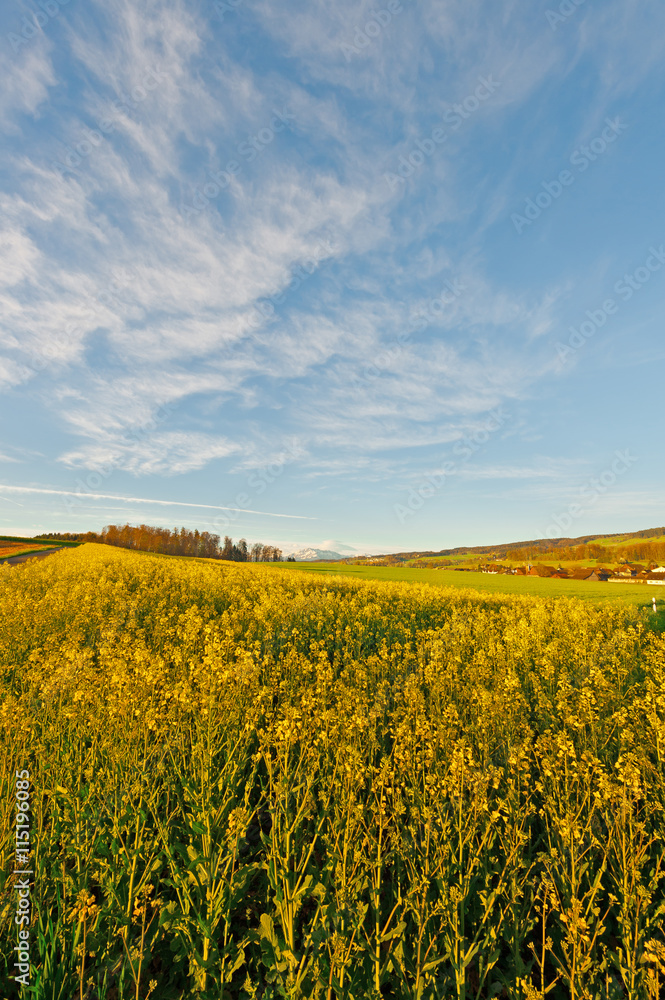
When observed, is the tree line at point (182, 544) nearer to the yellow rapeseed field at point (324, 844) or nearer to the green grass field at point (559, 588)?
the green grass field at point (559, 588)

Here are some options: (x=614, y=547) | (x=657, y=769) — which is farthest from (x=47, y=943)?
(x=614, y=547)

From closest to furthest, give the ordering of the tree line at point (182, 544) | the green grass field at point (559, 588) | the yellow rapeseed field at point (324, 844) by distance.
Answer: the yellow rapeseed field at point (324, 844)
the green grass field at point (559, 588)
the tree line at point (182, 544)

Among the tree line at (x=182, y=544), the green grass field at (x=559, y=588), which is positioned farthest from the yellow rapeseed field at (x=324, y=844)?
the tree line at (x=182, y=544)

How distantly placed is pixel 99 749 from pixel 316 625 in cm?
721

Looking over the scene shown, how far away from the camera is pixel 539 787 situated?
10.9 ft

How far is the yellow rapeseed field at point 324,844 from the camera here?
2646mm

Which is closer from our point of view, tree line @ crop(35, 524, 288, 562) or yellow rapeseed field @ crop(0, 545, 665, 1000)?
yellow rapeseed field @ crop(0, 545, 665, 1000)

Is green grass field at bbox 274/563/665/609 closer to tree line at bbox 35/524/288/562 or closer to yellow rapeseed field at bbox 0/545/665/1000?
yellow rapeseed field at bbox 0/545/665/1000

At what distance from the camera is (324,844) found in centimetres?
375

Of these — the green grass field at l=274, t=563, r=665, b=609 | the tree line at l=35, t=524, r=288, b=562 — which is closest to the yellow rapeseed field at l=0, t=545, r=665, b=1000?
the green grass field at l=274, t=563, r=665, b=609

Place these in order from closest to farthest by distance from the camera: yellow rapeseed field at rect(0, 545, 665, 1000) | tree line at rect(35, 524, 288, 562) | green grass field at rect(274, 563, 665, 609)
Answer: yellow rapeseed field at rect(0, 545, 665, 1000), green grass field at rect(274, 563, 665, 609), tree line at rect(35, 524, 288, 562)

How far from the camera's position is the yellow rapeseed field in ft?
8.68

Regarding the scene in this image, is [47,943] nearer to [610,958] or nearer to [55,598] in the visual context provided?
[610,958]

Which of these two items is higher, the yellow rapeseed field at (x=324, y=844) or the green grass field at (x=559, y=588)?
the yellow rapeseed field at (x=324, y=844)
